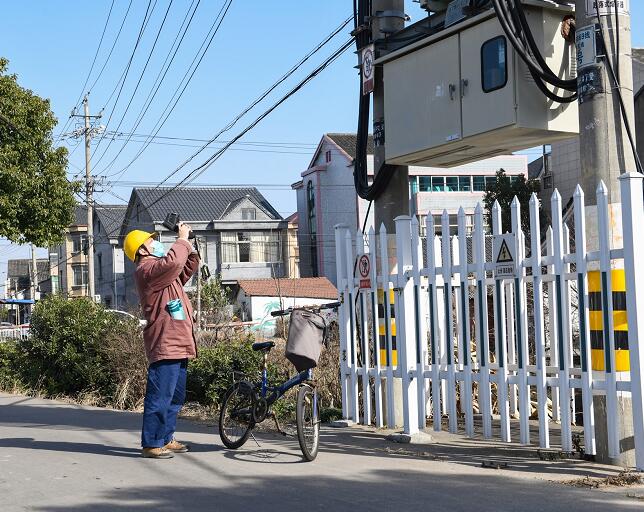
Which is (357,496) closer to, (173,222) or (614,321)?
(614,321)

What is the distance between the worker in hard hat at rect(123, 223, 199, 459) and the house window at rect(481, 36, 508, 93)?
3.10 meters

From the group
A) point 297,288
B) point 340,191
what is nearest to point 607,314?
point 297,288

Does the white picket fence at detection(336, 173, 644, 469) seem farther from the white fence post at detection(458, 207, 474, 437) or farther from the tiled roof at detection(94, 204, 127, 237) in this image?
the tiled roof at detection(94, 204, 127, 237)

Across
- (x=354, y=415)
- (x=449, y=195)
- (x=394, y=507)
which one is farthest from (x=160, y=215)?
(x=394, y=507)

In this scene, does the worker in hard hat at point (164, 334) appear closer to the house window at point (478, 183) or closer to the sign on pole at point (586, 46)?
the sign on pole at point (586, 46)

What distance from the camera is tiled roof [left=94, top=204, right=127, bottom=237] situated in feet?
231

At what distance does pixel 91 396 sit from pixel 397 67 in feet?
22.5

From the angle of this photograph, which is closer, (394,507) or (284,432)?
(394,507)

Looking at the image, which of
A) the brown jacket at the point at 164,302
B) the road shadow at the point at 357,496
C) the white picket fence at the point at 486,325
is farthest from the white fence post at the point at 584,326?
the brown jacket at the point at 164,302

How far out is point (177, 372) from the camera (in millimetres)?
7754

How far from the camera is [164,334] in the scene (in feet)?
25.1

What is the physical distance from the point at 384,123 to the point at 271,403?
3604mm

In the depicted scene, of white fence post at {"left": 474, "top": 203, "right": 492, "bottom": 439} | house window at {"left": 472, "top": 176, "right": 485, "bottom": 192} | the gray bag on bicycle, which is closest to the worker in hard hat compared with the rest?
the gray bag on bicycle

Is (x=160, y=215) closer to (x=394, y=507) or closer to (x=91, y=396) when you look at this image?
(x=91, y=396)
